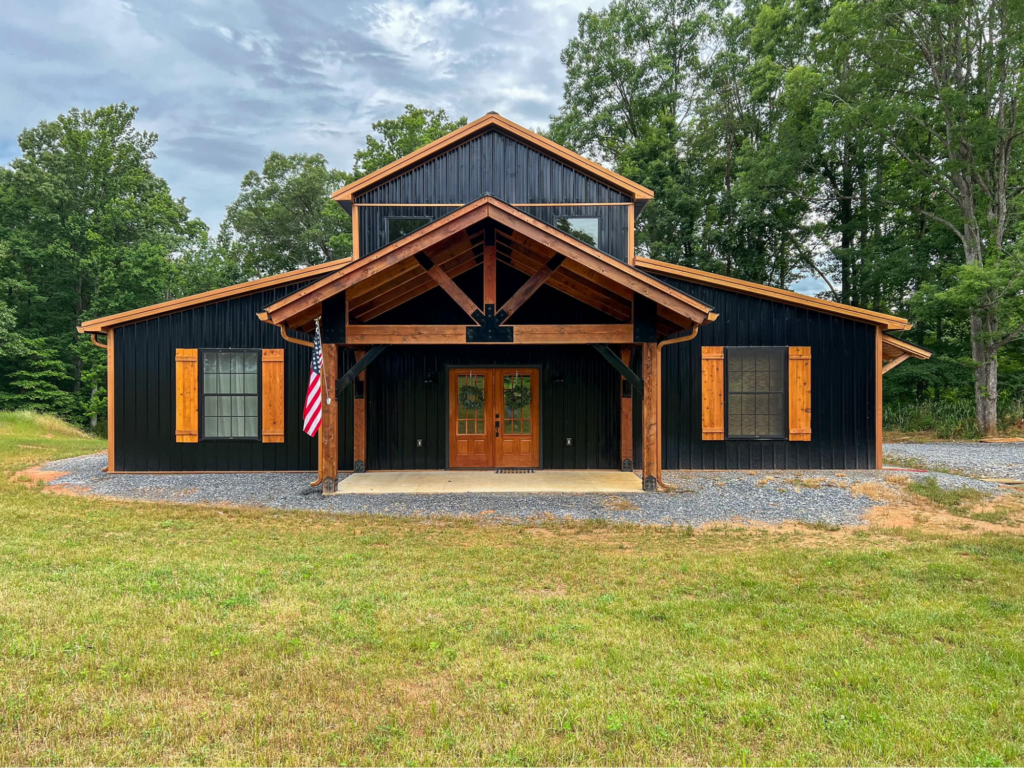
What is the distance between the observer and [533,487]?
28.3 ft

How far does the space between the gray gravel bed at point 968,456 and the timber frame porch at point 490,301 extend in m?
6.47

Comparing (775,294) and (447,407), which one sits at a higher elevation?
(775,294)

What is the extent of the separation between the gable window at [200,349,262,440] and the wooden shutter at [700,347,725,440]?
8.48 metres

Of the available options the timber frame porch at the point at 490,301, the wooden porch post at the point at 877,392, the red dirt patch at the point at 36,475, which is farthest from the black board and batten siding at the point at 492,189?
the red dirt patch at the point at 36,475

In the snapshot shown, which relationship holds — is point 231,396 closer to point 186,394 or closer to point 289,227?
point 186,394

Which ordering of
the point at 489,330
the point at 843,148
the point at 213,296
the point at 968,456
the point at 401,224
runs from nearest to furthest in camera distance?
1. the point at 489,330
2. the point at 213,296
3. the point at 401,224
4. the point at 968,456
5. the point at 843,148

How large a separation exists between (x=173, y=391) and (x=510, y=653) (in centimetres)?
966

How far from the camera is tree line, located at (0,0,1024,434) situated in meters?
16.1

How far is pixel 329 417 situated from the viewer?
816 cm

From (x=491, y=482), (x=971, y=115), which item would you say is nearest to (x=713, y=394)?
(x=491, y=482)

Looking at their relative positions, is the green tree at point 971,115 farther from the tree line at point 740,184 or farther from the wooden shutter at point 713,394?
the wooden shutter at point 713,394

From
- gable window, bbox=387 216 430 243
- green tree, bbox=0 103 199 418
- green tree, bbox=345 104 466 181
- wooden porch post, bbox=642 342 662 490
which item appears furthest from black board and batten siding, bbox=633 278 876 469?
green tree, bbox=0 103 199 418

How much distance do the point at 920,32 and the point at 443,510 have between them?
19764 millimetres

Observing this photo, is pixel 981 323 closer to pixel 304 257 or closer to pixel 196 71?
pixel 304 257
